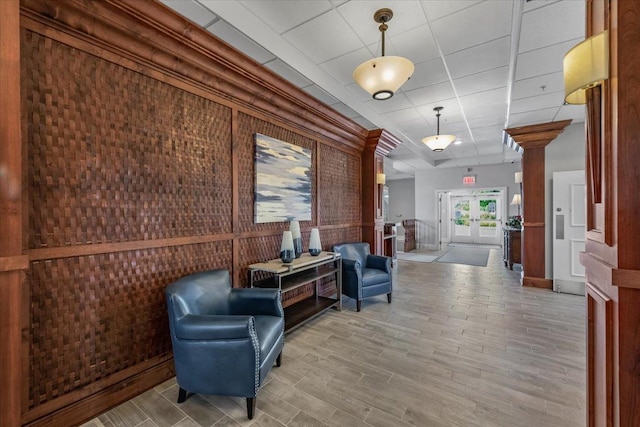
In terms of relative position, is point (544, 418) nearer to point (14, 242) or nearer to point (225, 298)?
point (225, 298)

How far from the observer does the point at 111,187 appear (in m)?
2.04

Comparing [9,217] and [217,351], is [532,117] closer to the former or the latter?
[217,351]

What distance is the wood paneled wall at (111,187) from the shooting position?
1.70 m

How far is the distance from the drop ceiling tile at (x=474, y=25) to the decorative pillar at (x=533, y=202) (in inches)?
121

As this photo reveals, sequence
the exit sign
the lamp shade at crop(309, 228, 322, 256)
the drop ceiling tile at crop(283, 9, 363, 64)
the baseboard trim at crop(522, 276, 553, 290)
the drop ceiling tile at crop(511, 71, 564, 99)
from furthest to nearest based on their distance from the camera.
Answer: the exit sign < the baseboard trim at crop(522, 276, 553, 290) < the lamp shade at crop(309, 228, 322, 256) < the drop ceiling tile at crop(511, 71, 564, 99) < the drop ceiling tile at crop(283, 9, 363, 64)

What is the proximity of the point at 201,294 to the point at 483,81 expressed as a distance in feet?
13.8

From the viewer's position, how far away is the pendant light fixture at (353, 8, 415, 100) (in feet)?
7.61

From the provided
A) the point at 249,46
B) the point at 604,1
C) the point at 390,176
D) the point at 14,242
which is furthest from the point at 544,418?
the point at 390,176

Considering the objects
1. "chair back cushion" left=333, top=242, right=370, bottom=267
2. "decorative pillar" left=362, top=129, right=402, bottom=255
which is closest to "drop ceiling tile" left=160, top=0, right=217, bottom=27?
"chair back cushion" left=333, top=242, right=370, bottom=267

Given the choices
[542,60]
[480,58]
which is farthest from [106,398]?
[542,60]

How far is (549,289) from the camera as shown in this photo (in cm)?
489

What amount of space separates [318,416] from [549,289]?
200 inches

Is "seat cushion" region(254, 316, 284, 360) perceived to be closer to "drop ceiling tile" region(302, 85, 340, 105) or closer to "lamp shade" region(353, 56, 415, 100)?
"lamp shade" region(353, 56, 415, 100)

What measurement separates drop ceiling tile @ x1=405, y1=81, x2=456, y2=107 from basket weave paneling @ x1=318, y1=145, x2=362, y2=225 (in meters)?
1.46
